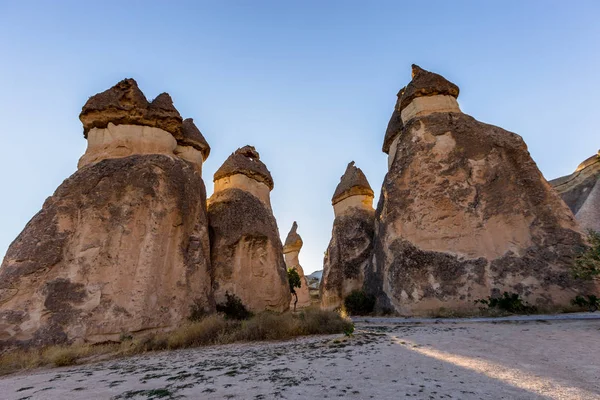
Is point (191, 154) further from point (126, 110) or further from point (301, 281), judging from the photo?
point (301, 281)

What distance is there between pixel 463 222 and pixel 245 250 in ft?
23.3

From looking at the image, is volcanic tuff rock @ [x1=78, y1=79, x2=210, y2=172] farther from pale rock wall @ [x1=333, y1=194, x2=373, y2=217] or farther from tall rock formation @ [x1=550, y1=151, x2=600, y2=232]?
tall rock formation @ [x1=550, y1=151, x2=600, y2=232]

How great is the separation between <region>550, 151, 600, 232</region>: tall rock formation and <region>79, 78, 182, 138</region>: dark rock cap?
851 inches

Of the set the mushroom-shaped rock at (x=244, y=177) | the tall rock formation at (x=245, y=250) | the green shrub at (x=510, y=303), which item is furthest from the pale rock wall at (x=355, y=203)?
the green shrub at (x=510, y=303)

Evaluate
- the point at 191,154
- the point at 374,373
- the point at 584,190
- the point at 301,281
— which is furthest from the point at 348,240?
the point at 584,190

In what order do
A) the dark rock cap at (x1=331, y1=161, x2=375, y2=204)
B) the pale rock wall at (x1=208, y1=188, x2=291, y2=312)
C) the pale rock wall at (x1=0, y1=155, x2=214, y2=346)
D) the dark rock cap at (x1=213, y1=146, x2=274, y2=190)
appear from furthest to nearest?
1. the dark rock cap at (x1=331, y1=161, x2=375, y2=204)
2. the dark rock cap at (x1=213, y1=146, x2=274, y2=190)
3. the pale rock wall at (x1=208, y1=188, x2=291, y2=312)
4. the pale rock wall at (x1=0, y1=155, x2=214, y2=346)

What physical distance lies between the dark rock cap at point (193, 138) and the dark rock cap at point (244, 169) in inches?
37.1

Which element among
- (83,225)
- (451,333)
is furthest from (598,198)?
(83,225)

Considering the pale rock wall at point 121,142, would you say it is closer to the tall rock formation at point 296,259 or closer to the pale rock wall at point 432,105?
the pale rock wall at point 432,105

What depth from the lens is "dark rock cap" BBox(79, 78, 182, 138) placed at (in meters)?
9.30

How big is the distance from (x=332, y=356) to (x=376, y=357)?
550mm

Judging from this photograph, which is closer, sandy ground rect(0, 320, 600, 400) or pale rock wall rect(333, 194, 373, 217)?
sandy ground rect(0, 320, 600, 400)

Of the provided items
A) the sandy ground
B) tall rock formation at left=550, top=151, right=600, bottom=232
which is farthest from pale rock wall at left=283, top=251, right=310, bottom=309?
the sandy ground

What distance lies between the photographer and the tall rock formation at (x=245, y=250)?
10.1 meters
